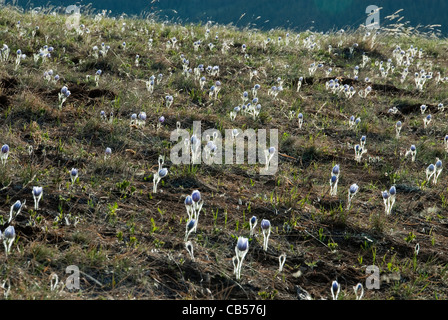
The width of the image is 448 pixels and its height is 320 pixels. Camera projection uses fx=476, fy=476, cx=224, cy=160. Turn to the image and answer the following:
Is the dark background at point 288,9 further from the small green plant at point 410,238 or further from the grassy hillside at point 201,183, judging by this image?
the small green plant at point 410,238

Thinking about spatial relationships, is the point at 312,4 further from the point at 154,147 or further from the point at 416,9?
the point at 154,147

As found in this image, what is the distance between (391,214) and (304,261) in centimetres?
124

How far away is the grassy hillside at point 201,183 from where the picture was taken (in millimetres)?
3082

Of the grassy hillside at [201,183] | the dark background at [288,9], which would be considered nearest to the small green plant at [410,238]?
the grassy hillside at [201,183]

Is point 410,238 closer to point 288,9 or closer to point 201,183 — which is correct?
point 201,183

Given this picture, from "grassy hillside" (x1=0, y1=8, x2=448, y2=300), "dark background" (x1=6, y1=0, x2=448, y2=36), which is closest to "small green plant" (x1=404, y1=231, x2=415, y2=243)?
"grassy hillside" (x1=0, y1=8, x2=448, y2=300)

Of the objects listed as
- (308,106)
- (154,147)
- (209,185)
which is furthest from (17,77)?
(308,106)

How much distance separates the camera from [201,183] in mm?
4391

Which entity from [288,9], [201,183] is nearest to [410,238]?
[201,183]

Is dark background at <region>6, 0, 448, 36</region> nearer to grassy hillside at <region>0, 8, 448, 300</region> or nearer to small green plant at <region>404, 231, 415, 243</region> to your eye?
grassy hillside at <region>0, 8, 448, 300</region>

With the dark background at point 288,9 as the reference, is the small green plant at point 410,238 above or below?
below

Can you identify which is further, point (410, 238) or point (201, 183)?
point (201, 183)

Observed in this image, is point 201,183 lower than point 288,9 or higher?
lower
